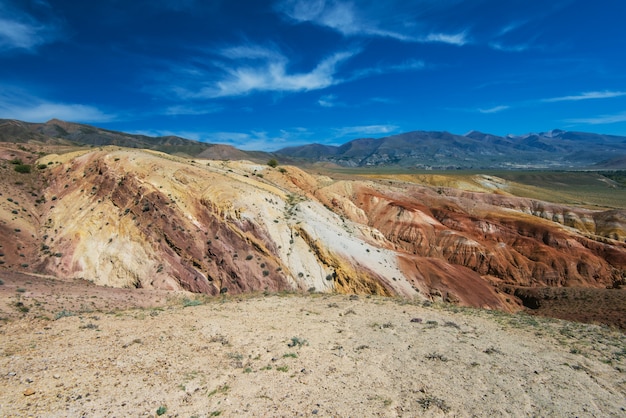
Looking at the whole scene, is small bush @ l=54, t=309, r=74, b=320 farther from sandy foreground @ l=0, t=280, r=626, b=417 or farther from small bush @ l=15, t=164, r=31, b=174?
small bush @ l=15, t=164, r=31, b=174

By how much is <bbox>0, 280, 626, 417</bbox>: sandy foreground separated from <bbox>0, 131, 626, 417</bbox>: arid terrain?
0.23 ft

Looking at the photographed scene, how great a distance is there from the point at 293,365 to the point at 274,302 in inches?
310

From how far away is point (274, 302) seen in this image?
18.6 meters

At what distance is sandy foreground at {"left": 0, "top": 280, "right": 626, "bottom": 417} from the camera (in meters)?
8.62

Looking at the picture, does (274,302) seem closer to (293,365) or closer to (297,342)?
(297,342)

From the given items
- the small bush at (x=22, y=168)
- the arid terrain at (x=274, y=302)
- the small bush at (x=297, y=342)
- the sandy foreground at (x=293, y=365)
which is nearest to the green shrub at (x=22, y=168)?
the small bush at (x=22, y=168)

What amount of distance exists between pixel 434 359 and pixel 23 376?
41.0 ft

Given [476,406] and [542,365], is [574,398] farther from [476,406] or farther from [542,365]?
[476,406]

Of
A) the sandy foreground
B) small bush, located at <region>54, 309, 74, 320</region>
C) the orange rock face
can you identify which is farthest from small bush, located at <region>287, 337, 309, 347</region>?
the orange rock face

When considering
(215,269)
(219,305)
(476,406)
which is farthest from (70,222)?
(476,406)

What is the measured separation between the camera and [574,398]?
384 inches

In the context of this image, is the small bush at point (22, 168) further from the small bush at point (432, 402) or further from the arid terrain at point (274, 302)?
the small bush at point (432, 402)

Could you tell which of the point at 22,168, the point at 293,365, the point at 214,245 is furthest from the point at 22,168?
the point at 293,365

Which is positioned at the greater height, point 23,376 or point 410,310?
point 23,376
